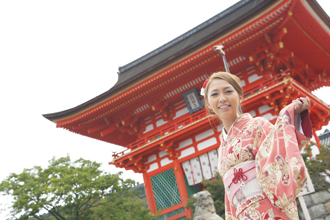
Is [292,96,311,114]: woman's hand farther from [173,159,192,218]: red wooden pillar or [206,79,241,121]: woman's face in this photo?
[173,159,192,218]: red wooden pillar

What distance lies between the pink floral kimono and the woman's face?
0.10m

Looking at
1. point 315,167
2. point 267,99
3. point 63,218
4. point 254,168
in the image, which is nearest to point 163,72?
point 267,99

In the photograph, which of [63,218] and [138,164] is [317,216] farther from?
Answer: [63,218]

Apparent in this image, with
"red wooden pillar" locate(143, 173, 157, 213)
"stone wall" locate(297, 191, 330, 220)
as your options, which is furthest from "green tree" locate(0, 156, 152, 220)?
"stone wall" locate(297, 191, 330, 220)

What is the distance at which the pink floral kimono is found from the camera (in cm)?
156

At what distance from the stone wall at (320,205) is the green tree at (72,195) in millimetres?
5069

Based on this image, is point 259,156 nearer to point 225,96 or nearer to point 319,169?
point 225,96

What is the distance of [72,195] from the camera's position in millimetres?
10508

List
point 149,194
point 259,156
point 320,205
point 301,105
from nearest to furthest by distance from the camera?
1. point 301,105
2. point 259,156
3. point 320,205
4. point 149,194

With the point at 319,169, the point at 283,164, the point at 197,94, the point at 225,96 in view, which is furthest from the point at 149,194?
the point at 283,164

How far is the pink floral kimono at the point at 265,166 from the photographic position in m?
1.56

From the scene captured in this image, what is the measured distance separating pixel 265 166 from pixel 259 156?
A: 78 mm

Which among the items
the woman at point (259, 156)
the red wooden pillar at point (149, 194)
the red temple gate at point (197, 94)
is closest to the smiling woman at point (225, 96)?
the woman at point (259, 156)

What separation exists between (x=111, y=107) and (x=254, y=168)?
10371mm
